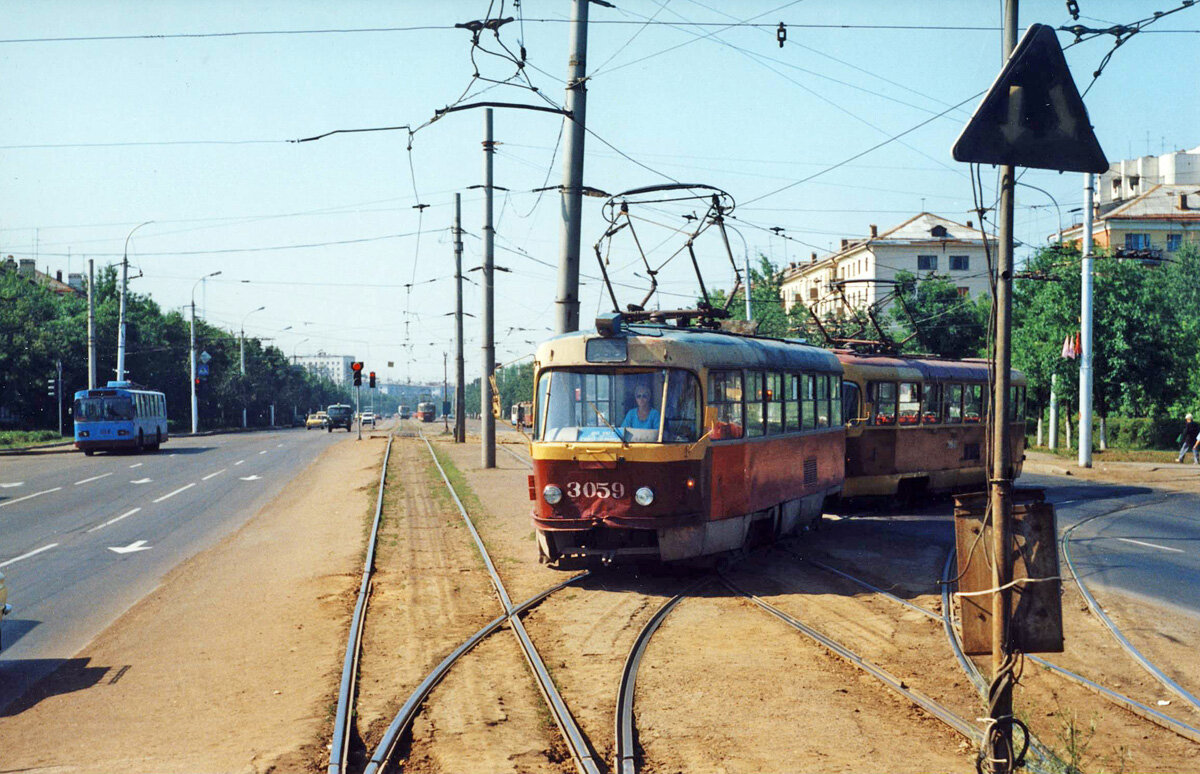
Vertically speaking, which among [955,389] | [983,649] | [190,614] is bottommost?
[190,614]

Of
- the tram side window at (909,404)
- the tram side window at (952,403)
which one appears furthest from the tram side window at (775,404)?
the tram side window at (952,403)

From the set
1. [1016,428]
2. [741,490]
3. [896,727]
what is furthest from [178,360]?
[896,727]

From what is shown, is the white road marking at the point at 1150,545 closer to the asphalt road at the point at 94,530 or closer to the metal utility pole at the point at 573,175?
the metal utility pole at the point at 573,175

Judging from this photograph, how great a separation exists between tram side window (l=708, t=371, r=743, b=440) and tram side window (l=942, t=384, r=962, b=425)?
1016cm

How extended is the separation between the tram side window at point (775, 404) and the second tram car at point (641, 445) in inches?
35.8

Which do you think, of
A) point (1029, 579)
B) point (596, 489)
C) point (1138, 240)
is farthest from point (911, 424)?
point (1138, 240)

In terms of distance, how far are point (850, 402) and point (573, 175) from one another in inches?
255

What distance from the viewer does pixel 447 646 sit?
9.53 metres

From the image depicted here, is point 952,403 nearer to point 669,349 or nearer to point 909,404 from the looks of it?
point 909,404

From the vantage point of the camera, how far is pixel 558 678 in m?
8.41

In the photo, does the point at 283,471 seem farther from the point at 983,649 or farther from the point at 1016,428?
the point at 983,649

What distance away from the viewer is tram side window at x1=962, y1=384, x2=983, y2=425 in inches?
910

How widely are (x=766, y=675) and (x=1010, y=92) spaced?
476 cm

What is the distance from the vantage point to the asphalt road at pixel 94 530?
11023mm
